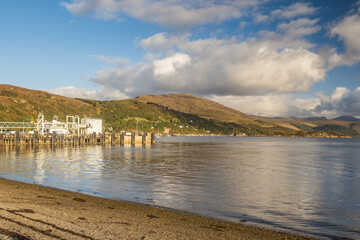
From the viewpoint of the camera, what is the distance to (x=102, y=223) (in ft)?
39.2

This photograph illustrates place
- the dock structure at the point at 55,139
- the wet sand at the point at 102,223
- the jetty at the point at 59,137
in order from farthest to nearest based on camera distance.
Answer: the jetty at the point at 59,137
the dock structure at the point at 55,139
the wet sand at the point at 102,223

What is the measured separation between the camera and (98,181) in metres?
27.1

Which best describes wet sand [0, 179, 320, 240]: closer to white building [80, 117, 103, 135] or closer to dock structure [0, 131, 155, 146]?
dock structure [0, 131, 155, 146]

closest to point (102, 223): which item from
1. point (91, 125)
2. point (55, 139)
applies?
point (55, 139)

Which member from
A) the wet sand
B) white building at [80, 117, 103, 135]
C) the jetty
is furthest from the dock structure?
the wet sand

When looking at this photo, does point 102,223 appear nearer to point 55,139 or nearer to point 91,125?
point 55,139

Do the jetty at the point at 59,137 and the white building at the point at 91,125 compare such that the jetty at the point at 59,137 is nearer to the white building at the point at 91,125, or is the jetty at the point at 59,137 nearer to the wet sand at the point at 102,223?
the white building at the point at 91,125

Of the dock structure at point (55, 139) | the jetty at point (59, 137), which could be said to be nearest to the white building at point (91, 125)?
the jetty at point (59, 137)

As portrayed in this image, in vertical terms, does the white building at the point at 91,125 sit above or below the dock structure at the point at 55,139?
above

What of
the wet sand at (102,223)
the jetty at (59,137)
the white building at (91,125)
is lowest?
the wet sand at (102,223)

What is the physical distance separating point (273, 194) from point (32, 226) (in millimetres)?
17122

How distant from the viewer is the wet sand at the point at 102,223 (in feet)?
33.3

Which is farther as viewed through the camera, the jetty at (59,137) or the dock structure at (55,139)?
the jetty at (59,137)

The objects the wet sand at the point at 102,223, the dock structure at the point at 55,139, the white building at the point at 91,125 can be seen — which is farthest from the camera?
the white building at the point at 91,125
